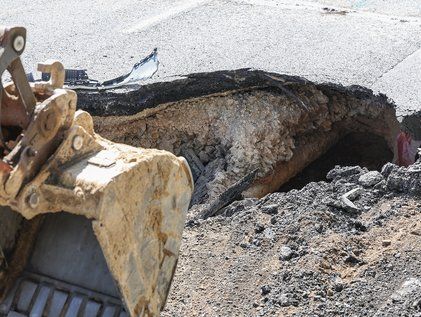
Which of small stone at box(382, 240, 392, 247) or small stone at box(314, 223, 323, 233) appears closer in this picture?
small stone at box(382, 240, 392, 247)

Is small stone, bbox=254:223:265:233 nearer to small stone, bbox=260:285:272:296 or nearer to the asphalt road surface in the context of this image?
small stone, bbox=260:285:272:296

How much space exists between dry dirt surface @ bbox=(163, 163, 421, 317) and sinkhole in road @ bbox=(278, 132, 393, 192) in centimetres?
228

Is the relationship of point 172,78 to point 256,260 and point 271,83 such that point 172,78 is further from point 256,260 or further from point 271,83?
point 256,260

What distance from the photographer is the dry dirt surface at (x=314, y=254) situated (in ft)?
17.0

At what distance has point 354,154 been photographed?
9.22 meters

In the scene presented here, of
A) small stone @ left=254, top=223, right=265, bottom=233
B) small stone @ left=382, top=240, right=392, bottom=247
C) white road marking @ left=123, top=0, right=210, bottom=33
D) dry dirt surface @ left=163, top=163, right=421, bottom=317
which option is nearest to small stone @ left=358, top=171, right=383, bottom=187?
dry dirt surface @ left=163, top=163, right=421, bottom=317

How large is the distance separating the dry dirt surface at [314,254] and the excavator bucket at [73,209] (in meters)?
1.25

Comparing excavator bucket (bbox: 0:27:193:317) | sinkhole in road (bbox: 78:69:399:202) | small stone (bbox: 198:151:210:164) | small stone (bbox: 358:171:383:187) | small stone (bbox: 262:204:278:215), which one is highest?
sinkhole in road (bbox: 78:69:399:202)

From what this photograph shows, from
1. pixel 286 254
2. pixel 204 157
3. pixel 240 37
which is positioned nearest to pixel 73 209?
pixel 286 254

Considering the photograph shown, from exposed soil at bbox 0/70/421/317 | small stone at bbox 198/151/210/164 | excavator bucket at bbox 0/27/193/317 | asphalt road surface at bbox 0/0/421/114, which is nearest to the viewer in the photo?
excavator bucket at bbox 0/27/193/317

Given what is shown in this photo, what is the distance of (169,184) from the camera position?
4188 millimetres

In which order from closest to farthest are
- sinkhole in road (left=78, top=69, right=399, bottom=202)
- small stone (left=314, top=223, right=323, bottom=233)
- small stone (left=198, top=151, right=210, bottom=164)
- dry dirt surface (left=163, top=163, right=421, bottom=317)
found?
dry dirt surface (left=163, top=163, right=421, bottom=317) < small stone (left=314, top=223, right=323, bottom=233) < sinkhole in road (left=78, top=69, right=399, bottom=202) < small stone (left=198, top=151, right=210, bottom=164)

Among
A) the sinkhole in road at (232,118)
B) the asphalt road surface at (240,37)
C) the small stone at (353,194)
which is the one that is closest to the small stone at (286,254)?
the small stone at (353,194)

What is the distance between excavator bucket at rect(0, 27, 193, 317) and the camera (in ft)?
12.0
